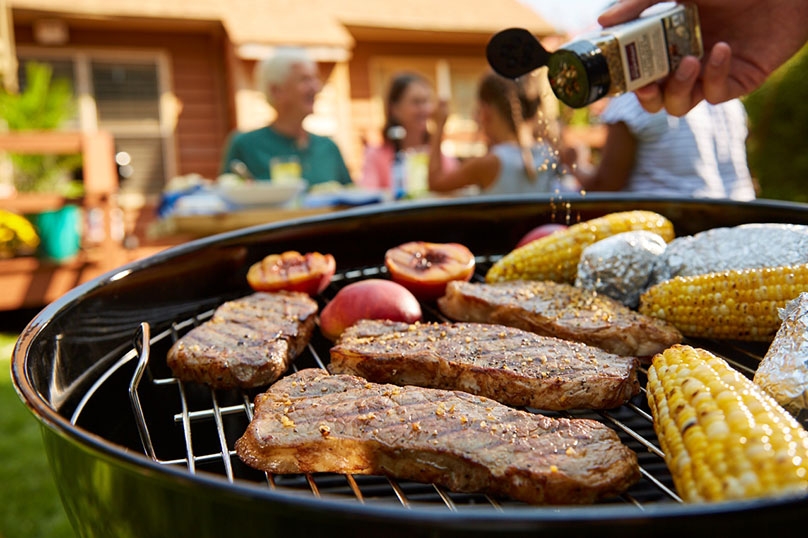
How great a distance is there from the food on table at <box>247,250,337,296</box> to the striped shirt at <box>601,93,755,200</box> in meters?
2.79

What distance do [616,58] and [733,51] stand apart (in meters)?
0.80

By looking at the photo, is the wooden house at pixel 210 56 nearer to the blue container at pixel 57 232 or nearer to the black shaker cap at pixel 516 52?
the blue container at pixel 57 232

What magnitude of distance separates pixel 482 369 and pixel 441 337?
0.67ft

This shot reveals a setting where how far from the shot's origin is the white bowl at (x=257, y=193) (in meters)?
5.20

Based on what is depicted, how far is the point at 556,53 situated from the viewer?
183 centimetres

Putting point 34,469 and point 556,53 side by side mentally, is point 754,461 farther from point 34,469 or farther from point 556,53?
point 34,469

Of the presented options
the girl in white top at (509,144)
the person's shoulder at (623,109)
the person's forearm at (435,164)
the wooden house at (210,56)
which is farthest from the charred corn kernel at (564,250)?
the wooden house at (210,56)

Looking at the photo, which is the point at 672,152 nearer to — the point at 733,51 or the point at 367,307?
the point at 733,51

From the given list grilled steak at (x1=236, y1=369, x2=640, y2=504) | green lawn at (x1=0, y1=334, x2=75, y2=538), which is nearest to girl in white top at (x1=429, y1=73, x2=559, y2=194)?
green lawn at (x1=0, y1=334, x2=75, y2=538)

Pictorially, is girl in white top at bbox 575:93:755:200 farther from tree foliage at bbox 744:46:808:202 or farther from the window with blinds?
the window with blinds

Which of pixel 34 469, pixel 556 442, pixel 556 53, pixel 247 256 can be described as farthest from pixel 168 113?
pixel 556 442

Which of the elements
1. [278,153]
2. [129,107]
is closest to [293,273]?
[278,153]

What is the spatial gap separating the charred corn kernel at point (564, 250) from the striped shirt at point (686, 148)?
2.33 metres

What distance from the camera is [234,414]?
185 centimetres
